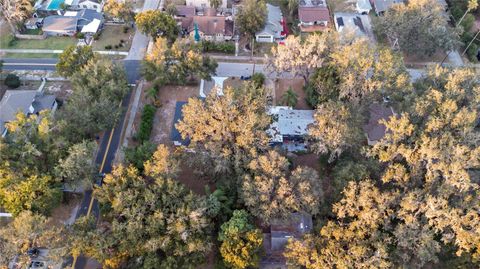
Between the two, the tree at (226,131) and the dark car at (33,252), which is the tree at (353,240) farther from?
the dark car at (33,252)

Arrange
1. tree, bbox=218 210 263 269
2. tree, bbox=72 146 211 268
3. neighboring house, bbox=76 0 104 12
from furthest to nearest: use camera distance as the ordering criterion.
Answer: neighboring house, bbox=76 0 104 12, tree, bbox=72 146 211 268, tree, bbox=218 210 263 269

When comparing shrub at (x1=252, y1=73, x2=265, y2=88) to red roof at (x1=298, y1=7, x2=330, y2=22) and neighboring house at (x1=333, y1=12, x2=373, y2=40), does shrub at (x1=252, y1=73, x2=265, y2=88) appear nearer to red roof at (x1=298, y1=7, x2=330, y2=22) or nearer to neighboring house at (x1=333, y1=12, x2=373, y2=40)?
red roof at (x1=298, y1=7, x2=330, y2=22)

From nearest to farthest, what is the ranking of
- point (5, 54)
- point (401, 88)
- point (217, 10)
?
point (401, 88) < point (5, 54) < point (217, 10)

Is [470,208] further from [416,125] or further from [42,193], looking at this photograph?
[42,193]

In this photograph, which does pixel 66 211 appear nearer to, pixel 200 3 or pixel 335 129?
pixel 335 129

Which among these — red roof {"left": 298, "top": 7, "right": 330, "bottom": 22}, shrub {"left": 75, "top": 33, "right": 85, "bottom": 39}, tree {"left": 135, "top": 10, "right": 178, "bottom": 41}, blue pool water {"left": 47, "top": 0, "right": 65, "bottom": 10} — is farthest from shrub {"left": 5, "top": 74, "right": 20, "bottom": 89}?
red roof {"left": 298, "top": 7, "right": 330, "bottom": 22}

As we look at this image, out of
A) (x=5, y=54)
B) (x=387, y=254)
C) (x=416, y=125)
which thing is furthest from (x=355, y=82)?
(x=5, y=54)
